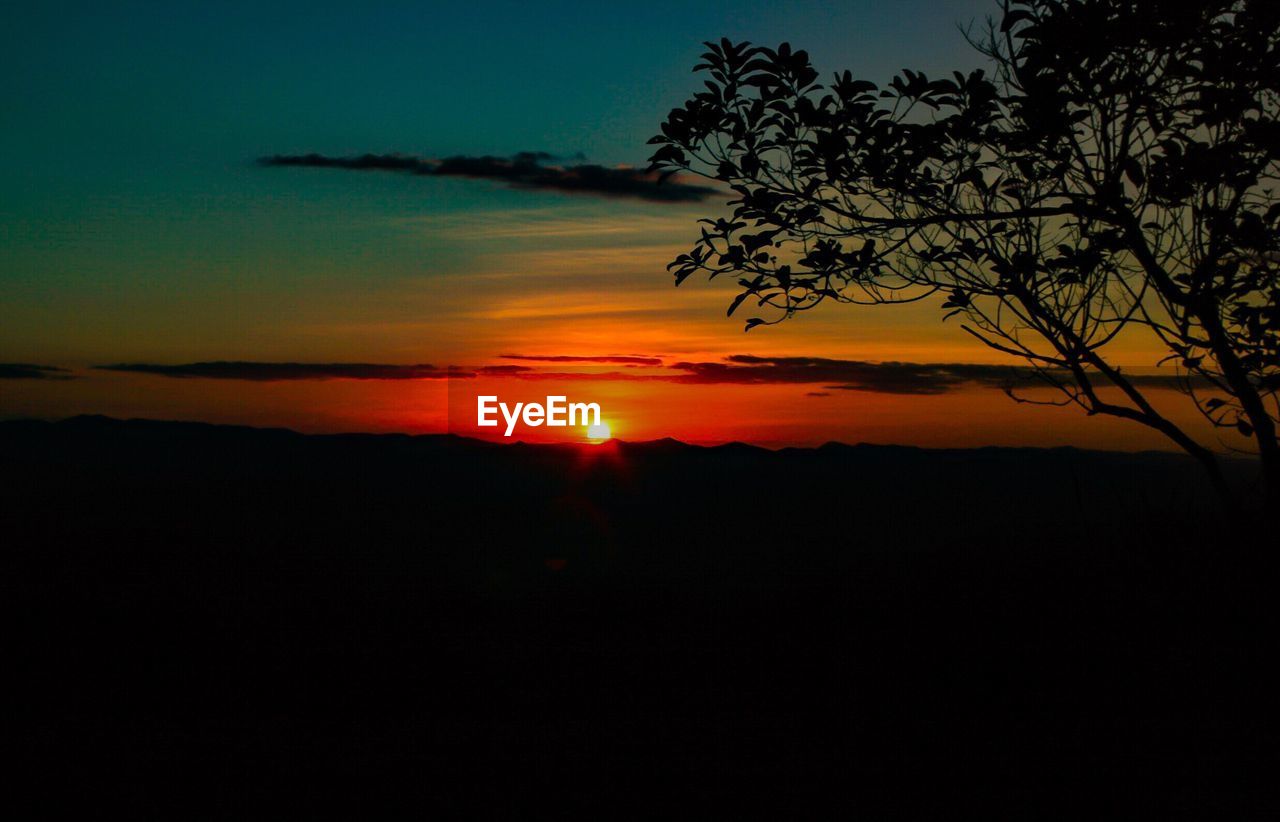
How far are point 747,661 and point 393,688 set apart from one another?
339 centimetres

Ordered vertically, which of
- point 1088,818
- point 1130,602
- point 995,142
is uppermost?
point 995,142

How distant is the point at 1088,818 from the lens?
7.25m

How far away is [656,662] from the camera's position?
1100 cm

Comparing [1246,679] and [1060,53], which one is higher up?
[1060,53]

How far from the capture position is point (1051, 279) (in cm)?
1239

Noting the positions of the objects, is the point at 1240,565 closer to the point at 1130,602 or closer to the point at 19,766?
the point at 1130,602

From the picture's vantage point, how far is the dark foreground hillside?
25.4 feet

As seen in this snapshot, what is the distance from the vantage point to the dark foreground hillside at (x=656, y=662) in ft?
25.4

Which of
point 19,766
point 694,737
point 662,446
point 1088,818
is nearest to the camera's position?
point 1088,818

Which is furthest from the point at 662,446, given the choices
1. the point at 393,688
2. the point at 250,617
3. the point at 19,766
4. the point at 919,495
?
the point at 19,766

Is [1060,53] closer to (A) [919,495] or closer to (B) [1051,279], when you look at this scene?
(B) [1051,279]

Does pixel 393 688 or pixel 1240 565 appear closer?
pixel 393 688

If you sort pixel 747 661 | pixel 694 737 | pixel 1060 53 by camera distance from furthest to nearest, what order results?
pixel 1060 53 → pixel 747 661 → pixel 694 737

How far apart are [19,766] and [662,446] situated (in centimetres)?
2363
